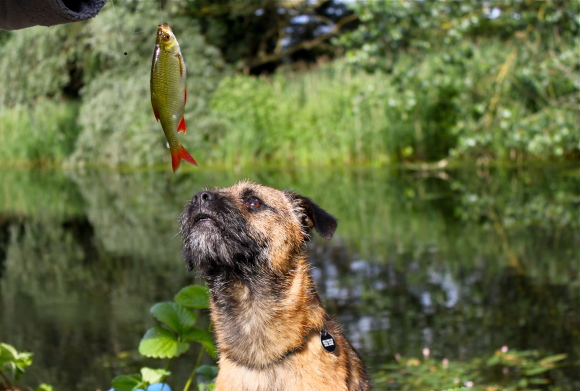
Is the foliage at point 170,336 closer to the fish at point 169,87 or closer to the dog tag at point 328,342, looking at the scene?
the dog tag at point 328,342

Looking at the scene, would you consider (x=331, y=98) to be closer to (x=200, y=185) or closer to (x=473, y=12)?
(x=200, y=185)

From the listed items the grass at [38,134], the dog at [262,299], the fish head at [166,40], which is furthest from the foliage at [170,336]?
the grass at [38,134]

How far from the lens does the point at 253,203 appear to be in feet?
10.5

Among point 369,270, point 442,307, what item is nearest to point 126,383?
point 442,307

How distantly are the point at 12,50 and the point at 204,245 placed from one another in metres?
19.2

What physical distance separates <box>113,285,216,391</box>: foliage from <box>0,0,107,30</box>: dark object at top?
155 cm

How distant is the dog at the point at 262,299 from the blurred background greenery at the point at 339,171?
6.02 feet

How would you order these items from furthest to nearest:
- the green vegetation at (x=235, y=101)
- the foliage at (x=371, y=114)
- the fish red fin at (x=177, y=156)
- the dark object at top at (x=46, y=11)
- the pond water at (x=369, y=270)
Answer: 1. the green vegetation at (x=235, y=101)
2. the foliage at (x=371, y=114)
3. the pond water at (x=369, y=270)
4. the fish red fin at (x=177, y=156)
5. the dark object at top at (x=46, y=11)

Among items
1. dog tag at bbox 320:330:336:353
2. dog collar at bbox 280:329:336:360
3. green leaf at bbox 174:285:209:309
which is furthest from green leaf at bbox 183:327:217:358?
dog tag at bbox 320:330:336:353

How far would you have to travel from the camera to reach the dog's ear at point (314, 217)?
3223 millimetres

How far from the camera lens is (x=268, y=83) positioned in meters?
22.3

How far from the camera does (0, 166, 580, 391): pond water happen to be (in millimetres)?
5594

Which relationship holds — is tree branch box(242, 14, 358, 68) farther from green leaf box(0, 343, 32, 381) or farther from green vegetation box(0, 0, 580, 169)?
green leaf box(0, 343, 32, 381)

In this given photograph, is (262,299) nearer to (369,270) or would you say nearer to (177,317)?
(177,317)
